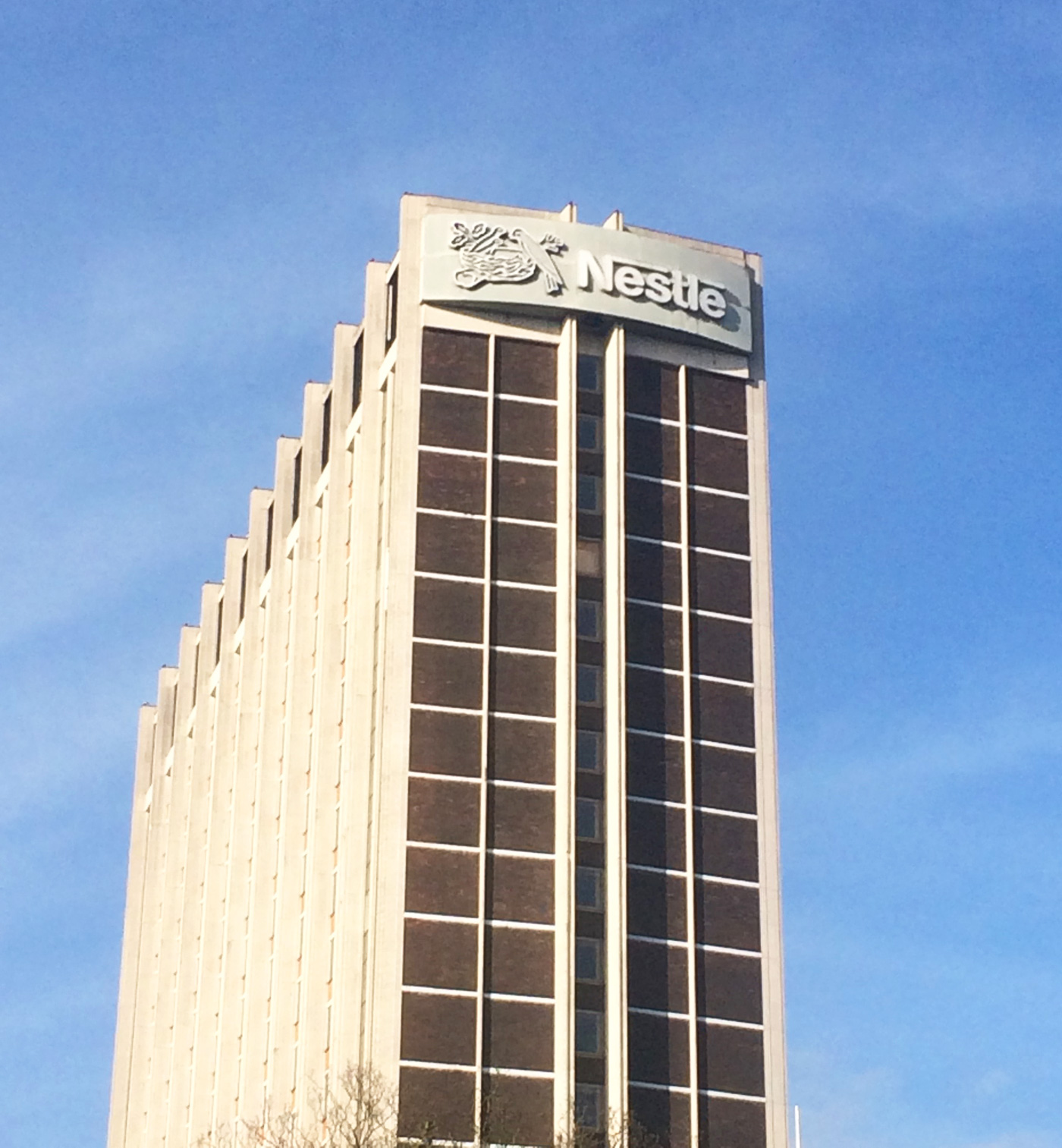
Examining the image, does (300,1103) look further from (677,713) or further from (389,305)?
(389,305)

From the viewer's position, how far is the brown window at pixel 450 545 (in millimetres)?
133875

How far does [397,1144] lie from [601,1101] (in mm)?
11107

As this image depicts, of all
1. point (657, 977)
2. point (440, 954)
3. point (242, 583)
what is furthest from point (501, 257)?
point (657, 977)

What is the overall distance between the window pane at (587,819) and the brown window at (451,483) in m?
15.2

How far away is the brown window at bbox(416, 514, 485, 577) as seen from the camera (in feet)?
439

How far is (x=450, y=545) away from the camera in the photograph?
13438 cm

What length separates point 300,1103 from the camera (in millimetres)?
133750

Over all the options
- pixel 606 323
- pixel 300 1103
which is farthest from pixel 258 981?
pixel 606 323

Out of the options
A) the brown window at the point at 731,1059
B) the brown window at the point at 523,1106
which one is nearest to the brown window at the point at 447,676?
the brown window at the point at 523,1106

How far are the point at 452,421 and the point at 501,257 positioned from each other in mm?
9076

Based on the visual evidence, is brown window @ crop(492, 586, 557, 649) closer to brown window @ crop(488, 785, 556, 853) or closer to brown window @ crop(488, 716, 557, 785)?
brown window @ crop(488, 716, 557, 785)

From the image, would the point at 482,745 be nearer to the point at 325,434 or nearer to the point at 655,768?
the point at 655,768

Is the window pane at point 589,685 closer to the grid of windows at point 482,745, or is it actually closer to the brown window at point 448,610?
the grid of windows at point 482,745

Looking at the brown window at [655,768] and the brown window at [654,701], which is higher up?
the brown window at [654,701]
